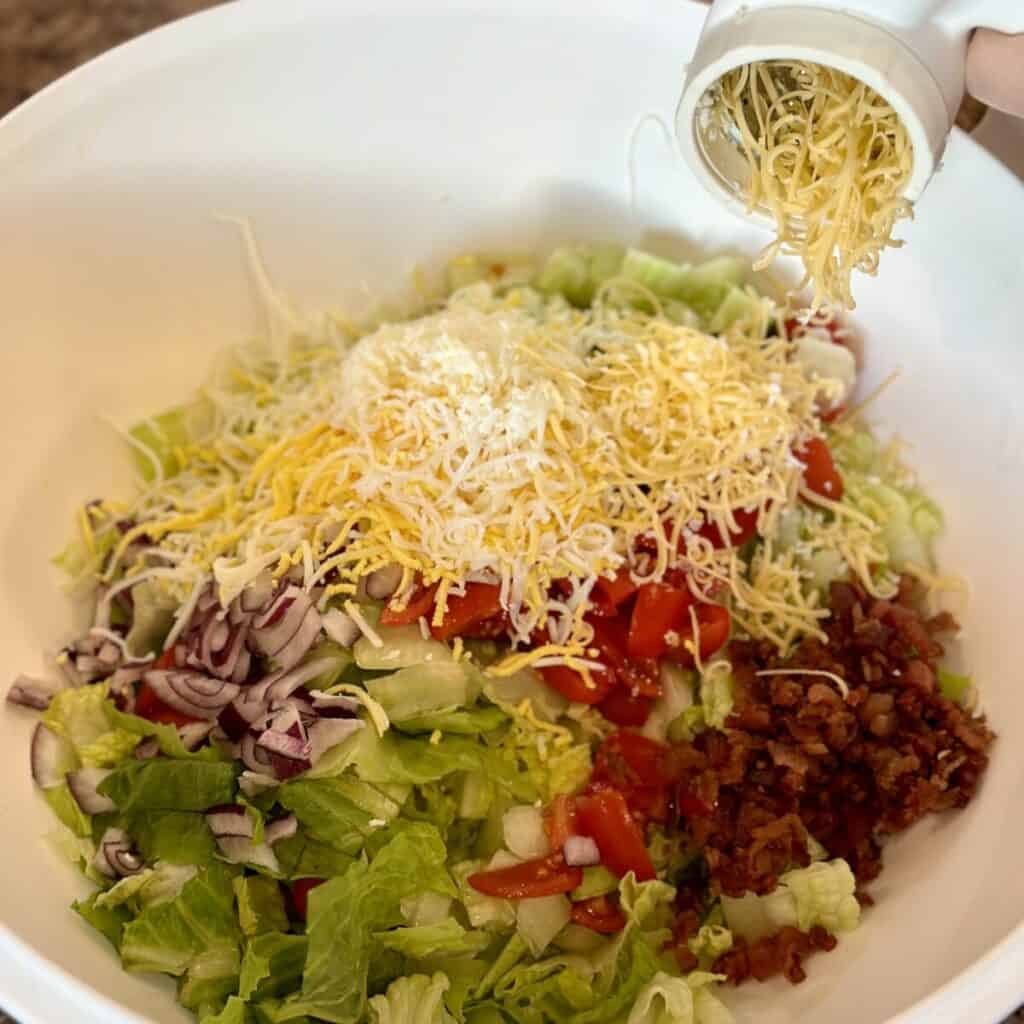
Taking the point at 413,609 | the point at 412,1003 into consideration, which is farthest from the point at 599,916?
the point at 413,609

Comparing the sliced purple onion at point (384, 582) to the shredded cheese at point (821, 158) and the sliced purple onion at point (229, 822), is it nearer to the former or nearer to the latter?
the sliced purple onion at point (229, 822)

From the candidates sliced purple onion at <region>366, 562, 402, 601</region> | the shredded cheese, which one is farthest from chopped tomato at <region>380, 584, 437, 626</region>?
the shredded cheese

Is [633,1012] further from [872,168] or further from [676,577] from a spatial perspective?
[872,168]

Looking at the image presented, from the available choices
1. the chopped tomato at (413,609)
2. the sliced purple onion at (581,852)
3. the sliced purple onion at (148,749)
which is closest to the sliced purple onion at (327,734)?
the chopped tomato at (413,609)

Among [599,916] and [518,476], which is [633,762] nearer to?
[599,916]

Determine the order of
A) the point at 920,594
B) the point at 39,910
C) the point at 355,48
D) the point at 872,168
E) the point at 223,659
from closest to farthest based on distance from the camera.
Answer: the point at 39,910 → the point at 872,168 → the point at 223,659 → the point at 920,594 → the point at 355,48

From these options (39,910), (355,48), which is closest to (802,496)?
(355,48)
